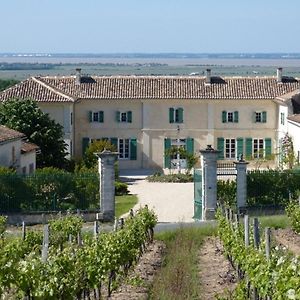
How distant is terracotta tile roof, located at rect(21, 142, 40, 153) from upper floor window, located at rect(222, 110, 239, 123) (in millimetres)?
13249

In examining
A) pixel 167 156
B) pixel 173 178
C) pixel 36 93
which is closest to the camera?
pixel 173 178

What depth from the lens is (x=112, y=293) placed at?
62.1ft

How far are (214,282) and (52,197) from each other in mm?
11909

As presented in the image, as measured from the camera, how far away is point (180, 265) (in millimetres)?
21672

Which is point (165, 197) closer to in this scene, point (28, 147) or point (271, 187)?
point (28, 147)

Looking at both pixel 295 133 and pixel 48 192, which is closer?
pixel 48 192

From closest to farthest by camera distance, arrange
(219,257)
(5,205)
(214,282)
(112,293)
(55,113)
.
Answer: (112,293)
(214,282)
(219,257)
(5,205)
(55,113)

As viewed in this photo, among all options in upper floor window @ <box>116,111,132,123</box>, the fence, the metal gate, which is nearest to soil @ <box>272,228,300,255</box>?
the metal gate

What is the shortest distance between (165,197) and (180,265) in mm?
19617

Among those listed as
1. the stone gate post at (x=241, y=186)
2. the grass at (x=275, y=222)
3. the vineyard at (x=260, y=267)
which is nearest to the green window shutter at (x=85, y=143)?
the stone gate post at (x=241, y=186)

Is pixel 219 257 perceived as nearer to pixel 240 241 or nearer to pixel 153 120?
pixel 240 241

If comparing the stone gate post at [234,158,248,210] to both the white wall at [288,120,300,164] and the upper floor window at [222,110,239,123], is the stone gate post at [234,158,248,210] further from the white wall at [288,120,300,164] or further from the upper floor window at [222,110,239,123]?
the upper floor window at [222,110,239,123]

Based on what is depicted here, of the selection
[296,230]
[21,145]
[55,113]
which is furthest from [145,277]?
[55,113]

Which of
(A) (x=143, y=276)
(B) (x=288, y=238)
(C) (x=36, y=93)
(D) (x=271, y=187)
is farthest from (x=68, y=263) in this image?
(C) (x=36, y=93)
